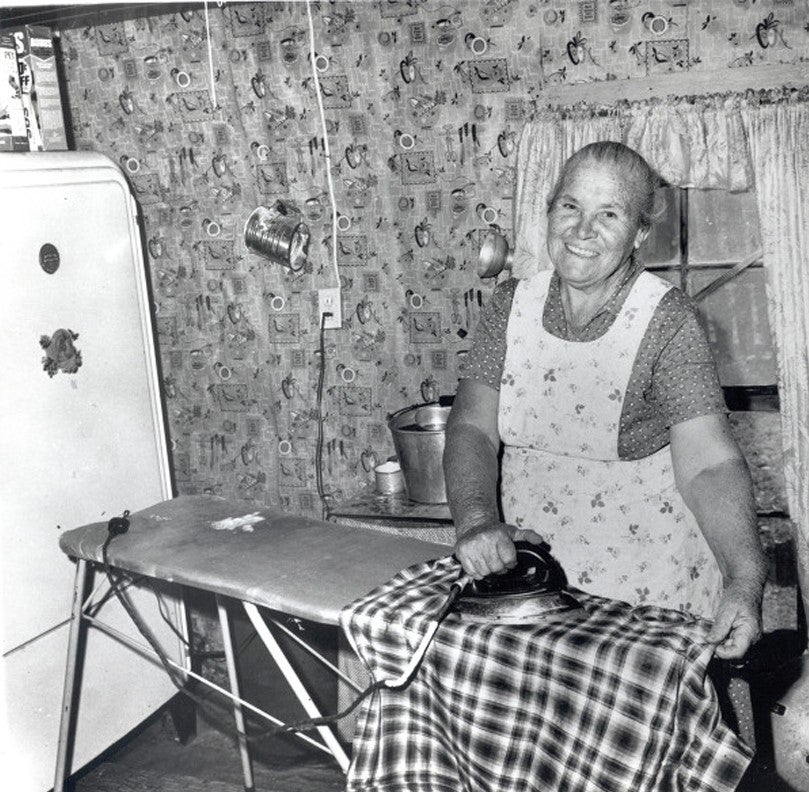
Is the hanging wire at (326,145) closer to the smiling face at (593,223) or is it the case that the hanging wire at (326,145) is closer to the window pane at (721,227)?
the window pane at (721,227)

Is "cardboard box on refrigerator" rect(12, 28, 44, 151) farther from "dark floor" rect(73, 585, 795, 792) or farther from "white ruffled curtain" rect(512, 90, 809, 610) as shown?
"dark floor" rect(73, 585, 795, 792)

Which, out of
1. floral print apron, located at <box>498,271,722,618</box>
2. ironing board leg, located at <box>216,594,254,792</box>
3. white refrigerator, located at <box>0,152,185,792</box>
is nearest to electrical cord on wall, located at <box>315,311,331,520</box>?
white refrigerator, located at <box>0,152,185,792</box>

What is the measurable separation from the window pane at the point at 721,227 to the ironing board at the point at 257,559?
66.6 inches

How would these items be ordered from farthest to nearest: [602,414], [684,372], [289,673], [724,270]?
[724,270]
[289,673]
[602,414]
[684,372]

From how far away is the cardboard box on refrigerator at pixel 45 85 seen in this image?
10.2ft

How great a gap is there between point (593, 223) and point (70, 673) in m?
1.96

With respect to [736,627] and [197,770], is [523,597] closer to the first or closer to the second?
[736,627]

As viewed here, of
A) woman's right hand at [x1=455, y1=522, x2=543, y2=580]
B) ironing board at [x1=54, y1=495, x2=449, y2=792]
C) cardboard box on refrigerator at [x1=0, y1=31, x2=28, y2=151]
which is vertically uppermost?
cardboard box on refrigerator at [x1=0, y1=31, x2=28, y2=151]

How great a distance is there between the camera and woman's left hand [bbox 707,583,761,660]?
150 centimetres

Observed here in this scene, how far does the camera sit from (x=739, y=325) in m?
3.29

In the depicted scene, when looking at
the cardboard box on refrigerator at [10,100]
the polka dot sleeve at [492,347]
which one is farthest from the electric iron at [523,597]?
the cardboard box on refrigerator at [10,100]

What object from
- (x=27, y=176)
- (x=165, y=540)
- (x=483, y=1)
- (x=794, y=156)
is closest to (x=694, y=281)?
(x=794, y=156)

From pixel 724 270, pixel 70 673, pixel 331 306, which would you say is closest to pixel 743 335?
pixel 724 270

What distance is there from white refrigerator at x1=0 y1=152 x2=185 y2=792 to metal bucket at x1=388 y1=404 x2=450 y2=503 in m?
0.92
